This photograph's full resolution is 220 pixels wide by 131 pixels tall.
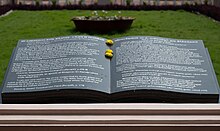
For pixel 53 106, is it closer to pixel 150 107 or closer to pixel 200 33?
pixel 150 107

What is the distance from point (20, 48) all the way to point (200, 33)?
5.50 meters

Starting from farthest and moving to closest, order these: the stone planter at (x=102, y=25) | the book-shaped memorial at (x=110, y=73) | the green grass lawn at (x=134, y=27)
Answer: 1. the stone planter at (x=102, y=25)
2. the green grass lawn at (x=134, y=27)
3. the book-shaped memorial at (x=110, y=73)

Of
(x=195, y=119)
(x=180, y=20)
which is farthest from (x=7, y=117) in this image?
(x=180, y=20)

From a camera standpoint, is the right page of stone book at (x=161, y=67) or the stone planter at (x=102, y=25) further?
the stone planter at (x=102, y=25)

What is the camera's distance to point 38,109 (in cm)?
279

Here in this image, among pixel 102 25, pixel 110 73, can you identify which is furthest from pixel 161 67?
pixel 102 25

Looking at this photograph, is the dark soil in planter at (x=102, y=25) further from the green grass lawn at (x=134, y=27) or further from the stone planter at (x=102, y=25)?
the green grass lawn at (x=134, y=27)

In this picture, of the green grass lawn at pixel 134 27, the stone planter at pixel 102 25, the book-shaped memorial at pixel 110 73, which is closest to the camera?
the book-shaped memorial at pixel 110 73

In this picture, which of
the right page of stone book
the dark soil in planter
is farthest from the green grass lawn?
the right page of stone book

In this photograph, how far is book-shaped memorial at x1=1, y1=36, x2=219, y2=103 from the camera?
297 cm

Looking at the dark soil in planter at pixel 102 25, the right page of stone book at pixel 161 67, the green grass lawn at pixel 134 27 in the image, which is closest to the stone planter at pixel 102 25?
the dark soil in planter at pixel 102 25

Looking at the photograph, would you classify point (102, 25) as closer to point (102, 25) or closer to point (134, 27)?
point (102, 25)

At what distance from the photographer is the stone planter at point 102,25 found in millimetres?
8281

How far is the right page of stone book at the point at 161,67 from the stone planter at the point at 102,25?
486 cm
